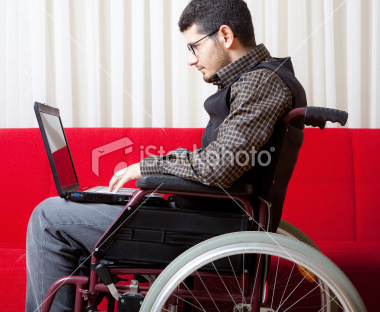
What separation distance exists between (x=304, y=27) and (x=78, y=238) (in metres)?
1.55

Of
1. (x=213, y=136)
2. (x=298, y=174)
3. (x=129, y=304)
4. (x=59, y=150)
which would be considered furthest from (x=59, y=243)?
(x=298, y=174)

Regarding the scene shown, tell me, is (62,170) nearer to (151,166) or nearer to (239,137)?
Result: (151,166)

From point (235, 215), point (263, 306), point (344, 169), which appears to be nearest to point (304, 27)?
point (344, 169)

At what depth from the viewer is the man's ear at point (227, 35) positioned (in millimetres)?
1226

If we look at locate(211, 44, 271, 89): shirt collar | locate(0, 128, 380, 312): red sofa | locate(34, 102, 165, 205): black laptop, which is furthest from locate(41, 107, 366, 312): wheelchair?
locate(0, 128, 380, 312): red sofa

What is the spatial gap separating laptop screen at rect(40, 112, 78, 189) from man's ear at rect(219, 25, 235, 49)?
1.88 ft

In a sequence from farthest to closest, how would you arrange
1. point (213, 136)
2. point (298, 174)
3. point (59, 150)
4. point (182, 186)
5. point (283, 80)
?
point (298, 174) < point (59, 150) < point (213, 136) < point (283, 80) < point (182, 186)

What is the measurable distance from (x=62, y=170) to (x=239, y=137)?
0.68m

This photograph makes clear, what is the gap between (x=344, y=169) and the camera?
6.16 feet

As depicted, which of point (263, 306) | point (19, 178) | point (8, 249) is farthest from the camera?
point (19, 178)

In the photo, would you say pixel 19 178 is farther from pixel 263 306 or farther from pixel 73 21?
pixel 263 306

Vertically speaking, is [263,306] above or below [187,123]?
below

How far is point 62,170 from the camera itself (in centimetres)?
141

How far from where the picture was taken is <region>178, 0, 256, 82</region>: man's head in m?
1.23
